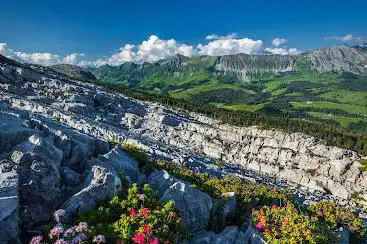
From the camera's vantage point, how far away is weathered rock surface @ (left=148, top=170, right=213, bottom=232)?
2450 cm

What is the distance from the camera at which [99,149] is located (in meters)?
29.7

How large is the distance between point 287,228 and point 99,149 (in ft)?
52.1

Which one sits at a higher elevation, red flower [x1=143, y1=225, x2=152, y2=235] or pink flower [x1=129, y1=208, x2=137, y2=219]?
pink flower [x1=129, y1=208, x2=137, y2=219]

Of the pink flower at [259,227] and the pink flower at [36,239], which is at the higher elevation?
the pink flower at [36,239]

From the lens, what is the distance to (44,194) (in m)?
20.2

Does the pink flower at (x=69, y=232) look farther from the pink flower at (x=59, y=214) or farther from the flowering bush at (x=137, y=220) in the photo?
the pink flower at (x=59, y=214)

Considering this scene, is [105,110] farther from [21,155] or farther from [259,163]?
[21,155]

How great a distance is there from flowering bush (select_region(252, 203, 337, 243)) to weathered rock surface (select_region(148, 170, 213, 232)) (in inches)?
143

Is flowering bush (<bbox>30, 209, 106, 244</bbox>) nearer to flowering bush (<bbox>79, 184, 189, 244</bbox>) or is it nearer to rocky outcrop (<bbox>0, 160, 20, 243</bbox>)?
flowering bush (<bbox>79, 184, 189, 244</bbox>)

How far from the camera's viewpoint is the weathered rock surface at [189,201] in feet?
80.4

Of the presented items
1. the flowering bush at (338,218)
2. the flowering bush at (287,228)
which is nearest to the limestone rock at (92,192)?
the flowering bush at (287,228)

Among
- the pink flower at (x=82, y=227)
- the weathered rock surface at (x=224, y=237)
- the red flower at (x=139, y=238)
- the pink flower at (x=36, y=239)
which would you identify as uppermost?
the pink flower at (x=82, y=227)

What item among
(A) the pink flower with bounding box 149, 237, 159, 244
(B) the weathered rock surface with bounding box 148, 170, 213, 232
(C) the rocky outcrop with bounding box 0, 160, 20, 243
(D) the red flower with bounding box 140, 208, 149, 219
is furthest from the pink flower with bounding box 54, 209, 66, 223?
(B) the weathered rock surface with bounding box 148, 170, 213, 232

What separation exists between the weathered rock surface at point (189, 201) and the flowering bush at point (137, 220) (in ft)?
6.60
